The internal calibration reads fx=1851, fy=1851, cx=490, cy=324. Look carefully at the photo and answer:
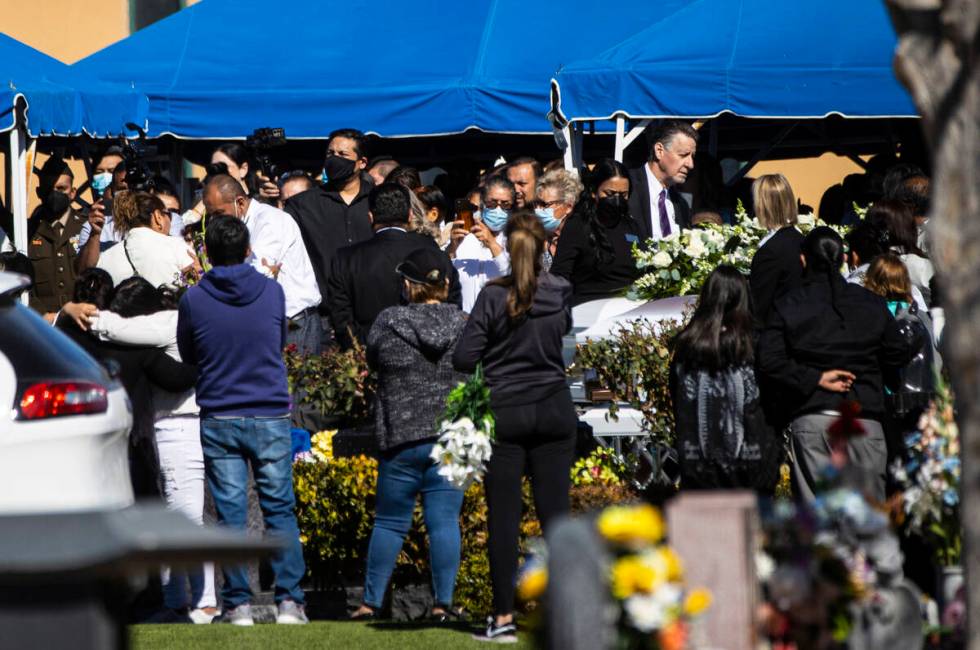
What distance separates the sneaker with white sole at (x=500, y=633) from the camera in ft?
27.0

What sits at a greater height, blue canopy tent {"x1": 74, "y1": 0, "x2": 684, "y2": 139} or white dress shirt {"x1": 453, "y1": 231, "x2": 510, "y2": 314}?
blue canopy tent {"x1": 74, "y1": 0, "x2": 684, "y2": 139}

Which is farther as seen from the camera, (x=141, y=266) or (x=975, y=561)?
(x=141, y=266)

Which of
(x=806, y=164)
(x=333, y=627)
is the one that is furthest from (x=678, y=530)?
(x=806, y=164)

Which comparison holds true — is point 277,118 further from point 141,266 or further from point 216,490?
point 216,490

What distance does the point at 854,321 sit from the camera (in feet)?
27.9

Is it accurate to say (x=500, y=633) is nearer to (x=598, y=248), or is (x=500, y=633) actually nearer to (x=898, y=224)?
(x=598, y=248)

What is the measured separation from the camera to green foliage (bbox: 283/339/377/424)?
10.1m

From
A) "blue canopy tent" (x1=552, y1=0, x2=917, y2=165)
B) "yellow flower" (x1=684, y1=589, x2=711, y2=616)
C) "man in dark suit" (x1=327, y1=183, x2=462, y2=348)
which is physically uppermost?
"blue canopy tent" (x1=552, y1=0, x2=917, y2=165)

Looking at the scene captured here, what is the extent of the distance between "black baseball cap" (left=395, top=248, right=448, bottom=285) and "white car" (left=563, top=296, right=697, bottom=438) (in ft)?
3.92

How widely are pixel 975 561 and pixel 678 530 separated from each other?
25.6 inches

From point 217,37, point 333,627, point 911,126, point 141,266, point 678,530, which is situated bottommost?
point 333,627

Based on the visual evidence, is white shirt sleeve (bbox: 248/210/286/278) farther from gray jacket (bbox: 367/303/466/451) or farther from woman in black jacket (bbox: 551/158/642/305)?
gray jacket (bbox: 367/303/466/451)

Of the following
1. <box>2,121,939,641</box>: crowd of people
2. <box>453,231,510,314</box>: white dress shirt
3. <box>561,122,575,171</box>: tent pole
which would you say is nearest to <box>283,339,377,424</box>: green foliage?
<box>2,121,939,641</box>: crowd of people

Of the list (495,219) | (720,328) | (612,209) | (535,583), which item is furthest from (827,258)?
(535,583)
